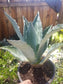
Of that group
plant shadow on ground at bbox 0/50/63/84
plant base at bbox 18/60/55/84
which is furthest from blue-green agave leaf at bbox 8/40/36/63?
plant shadow on ground at bbox 0/50/63/84

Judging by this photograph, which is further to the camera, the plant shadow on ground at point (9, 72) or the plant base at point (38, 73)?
the plant shadow on ground at point (9, 72)

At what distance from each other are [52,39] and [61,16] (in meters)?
0.72

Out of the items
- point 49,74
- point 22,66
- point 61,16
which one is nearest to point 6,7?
point 61,16

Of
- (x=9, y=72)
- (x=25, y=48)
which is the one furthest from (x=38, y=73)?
(x=9, y=72)

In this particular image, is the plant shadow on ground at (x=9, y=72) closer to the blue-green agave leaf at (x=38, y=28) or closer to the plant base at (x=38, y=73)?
the plant base at (x=38, y=73)

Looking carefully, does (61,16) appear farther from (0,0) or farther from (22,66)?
(22,66)

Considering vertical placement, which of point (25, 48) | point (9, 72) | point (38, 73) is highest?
point (25, 48)

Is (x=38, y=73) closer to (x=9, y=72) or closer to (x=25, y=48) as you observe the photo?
(x=25, y=48)

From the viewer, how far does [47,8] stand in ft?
9.86

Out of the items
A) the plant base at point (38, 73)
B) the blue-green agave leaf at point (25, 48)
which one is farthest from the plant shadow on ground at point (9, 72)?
the blue-green agave leaf at point (25, 48)

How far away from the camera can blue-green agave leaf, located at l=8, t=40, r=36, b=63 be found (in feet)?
3.02

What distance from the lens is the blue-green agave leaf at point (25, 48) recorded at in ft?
3.02

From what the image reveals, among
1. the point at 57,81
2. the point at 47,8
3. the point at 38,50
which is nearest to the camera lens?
the point at 38,50

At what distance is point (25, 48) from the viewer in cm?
102
